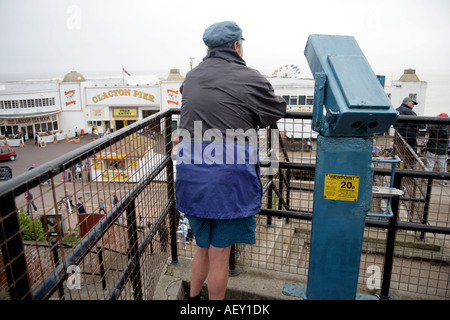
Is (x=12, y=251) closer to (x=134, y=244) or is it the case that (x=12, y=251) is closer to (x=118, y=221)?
(x=118, y=221)

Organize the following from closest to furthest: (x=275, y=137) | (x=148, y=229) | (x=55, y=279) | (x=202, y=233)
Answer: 1. (x=55, y=279)
2. (x=202, y=233)
3. (x=148, y=229)
4. (x=275, y=137)

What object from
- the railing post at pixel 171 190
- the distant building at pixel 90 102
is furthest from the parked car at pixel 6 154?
the railing post at pixel 171 190

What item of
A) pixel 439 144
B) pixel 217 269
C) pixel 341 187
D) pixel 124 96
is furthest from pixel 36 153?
pixel 341 187

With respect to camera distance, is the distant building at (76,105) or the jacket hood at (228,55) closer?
the jacket hood at (228,55)

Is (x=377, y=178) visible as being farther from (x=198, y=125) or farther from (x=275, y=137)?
(x=198, y=125)

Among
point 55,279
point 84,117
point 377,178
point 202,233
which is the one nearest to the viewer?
point 55,279

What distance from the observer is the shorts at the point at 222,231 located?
1.94 meters

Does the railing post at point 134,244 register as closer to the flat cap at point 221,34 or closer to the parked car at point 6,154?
the flat cap at point 221,34

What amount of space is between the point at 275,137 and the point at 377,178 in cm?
343

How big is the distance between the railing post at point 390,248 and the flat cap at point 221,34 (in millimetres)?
1470

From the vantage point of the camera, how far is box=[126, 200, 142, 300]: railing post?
1938 mm
